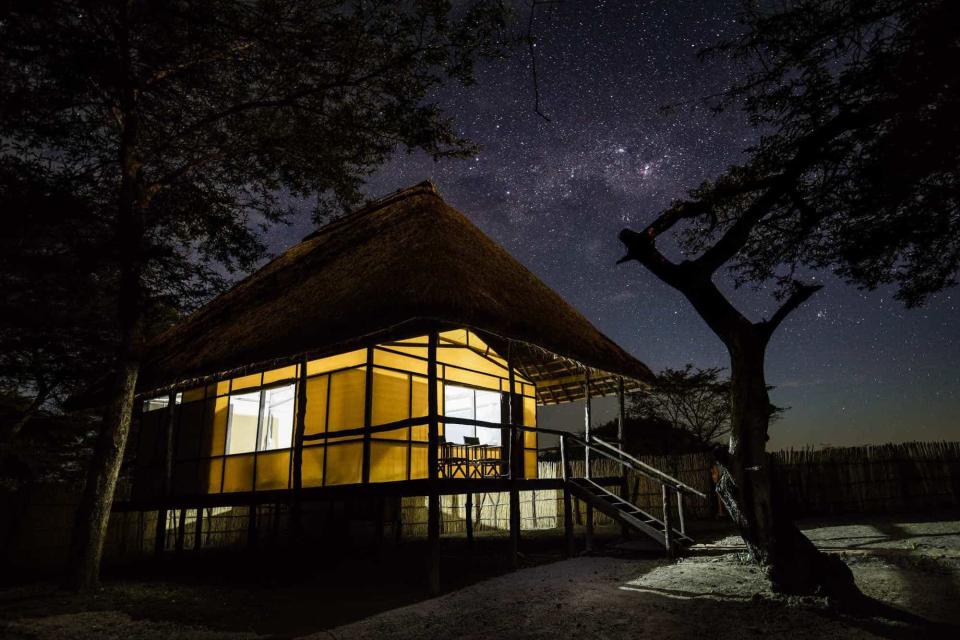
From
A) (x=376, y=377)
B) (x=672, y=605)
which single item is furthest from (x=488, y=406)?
(x=672, y=605)

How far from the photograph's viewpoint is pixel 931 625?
4.71 meters

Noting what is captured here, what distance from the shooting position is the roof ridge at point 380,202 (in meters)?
13.3

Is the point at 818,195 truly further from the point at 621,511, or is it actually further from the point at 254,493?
the point at 254,493

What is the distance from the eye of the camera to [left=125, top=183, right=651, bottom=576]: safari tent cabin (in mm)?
A: 8250

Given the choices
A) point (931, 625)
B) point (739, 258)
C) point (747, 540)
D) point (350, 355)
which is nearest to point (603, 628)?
point (747, 540)

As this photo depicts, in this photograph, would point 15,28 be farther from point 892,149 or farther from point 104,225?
point 892,149

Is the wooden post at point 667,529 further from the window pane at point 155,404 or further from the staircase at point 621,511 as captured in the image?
the window pane at point 155,404

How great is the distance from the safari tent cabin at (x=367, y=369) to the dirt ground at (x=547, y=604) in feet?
4.71

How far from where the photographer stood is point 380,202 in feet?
46.7

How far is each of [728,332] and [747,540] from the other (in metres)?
2.10

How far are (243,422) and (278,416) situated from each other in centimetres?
75

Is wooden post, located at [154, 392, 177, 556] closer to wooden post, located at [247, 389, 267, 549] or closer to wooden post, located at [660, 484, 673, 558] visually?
wooden post, located at [247, 389, 267, 549]

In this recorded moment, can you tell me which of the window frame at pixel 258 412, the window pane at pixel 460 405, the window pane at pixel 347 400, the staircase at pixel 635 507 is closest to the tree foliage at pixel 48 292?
the window frame at pixel 258 412

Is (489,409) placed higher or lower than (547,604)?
higher
